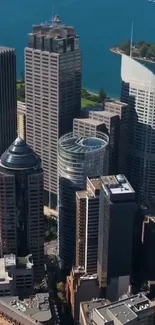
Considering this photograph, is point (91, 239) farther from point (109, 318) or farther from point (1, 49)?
point (1, 49)

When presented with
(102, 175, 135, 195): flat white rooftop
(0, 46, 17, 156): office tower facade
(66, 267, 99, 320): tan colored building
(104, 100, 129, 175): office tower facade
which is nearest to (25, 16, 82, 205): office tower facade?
(0, 46, 17, 156): office tower facade

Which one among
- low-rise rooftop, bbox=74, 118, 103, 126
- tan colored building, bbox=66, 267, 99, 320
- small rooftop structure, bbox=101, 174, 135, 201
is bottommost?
tan colored building, bbox=66, 267, 99, 320

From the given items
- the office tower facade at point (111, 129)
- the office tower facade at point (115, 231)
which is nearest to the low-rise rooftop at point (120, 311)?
the office tower facade at point (115, 231)

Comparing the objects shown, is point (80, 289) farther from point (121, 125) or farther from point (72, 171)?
point (121, 125)

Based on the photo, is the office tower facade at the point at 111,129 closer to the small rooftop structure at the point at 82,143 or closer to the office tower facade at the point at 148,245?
the small rooftop structure at the point at 82,143

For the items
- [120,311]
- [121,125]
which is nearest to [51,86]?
[121,125]

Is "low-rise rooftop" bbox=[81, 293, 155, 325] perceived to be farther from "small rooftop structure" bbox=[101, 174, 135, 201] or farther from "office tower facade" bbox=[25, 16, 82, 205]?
"office tower facade" bbox=[25, 16, 82, 205]
